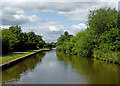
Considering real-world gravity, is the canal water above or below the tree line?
below

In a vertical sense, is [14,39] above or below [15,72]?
above

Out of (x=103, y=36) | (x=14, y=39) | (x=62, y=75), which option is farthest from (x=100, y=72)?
(x=14, y=39)

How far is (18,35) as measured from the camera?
36438mm

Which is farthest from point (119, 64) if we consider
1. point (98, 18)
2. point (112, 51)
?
point (98, 18)

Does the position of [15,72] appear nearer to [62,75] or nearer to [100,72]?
[62,75]

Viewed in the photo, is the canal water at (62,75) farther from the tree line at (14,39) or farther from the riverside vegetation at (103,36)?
the tree line at (14,39)

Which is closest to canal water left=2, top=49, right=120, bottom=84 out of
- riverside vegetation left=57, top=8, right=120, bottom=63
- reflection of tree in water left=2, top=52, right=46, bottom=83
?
reflection of tree in water left=2, top=52, right=46, bottom=83

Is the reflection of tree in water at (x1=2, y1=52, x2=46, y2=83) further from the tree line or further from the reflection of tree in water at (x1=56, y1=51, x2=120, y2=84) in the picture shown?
the tree line

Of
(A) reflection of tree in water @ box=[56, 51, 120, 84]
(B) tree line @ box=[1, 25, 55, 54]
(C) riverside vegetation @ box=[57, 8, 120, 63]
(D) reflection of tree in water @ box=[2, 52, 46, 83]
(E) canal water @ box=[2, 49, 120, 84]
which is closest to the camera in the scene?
(E) canal water @ box=[2, 49, 120, 84]

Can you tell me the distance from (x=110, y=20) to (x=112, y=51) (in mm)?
5069

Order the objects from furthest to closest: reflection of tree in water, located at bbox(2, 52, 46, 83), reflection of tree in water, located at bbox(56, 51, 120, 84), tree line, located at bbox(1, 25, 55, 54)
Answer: tree line, located at bbox(1, 25, 55, 54) → reflection of tree in water, located at bbox(2, 52, 46, 83) → reflection of tree in water, located at bbox(56, 51, 120, 84)

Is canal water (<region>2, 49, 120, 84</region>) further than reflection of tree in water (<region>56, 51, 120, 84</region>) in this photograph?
No

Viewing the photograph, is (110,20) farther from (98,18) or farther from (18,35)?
(18,35)

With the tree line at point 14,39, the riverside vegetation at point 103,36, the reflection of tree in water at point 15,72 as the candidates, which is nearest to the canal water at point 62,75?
the reflection of tree in water at point 15,72
